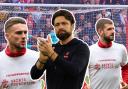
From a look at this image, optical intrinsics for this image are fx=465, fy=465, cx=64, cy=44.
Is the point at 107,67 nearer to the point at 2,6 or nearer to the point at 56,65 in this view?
the point at 56,65

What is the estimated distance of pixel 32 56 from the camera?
4.93 m

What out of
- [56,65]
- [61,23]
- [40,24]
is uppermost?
[61,23]

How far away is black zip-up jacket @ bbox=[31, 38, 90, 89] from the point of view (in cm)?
379

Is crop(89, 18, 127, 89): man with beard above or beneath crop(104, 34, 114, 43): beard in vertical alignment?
beneath

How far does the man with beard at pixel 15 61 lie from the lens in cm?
469

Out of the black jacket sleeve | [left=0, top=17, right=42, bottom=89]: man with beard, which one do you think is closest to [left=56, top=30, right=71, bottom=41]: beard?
the black jacket sleeve

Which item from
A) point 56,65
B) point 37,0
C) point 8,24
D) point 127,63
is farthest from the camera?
point 37,0

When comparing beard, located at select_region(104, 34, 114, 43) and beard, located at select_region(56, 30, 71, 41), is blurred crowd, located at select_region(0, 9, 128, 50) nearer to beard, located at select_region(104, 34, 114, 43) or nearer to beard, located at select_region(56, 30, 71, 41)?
beard, located at select_region(104, 34, 114, 43)

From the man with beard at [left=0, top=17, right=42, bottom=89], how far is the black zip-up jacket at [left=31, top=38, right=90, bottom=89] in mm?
814

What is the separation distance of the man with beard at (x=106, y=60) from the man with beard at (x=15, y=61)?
5.76 ft

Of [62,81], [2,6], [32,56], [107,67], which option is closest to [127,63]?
[107,67]

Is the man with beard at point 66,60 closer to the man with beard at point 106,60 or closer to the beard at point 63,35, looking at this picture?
the beard at point 63,35

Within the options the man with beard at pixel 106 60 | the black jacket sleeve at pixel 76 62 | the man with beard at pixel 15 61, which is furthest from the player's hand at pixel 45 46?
the man with beard at pixel 106 60

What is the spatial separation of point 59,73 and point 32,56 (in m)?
1.13
